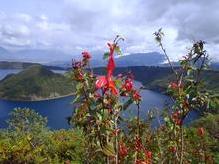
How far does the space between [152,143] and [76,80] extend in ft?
29.7

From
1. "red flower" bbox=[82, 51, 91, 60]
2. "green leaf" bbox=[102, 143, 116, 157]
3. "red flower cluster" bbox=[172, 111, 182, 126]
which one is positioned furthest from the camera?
"red flower cluster" bbox=[172, 111, 182, 126]

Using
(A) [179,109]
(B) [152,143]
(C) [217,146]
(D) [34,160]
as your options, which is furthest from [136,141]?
(C) [217,146]

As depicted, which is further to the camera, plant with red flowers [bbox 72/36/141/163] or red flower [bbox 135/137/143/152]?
red flower [bbox 135/137/143/152]

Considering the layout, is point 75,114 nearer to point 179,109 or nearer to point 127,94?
point 127,94

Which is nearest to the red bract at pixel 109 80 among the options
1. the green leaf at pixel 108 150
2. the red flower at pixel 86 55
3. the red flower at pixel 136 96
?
the green leaf at pixel 108 150

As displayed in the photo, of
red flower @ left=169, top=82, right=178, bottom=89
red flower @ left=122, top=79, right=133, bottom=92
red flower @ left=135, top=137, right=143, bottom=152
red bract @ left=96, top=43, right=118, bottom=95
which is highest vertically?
red bract @ left=96, top=43, right=118, bottom=95

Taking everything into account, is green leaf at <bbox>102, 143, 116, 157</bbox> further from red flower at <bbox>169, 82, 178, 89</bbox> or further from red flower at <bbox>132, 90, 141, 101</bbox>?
red flower at <bbox>169, 82, 178, 89</bbox>

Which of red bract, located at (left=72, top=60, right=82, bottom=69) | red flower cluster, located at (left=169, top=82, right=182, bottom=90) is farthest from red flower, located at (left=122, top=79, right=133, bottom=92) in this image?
red flower cluster, located at (left=169, top=82, right=182, bottom=90)

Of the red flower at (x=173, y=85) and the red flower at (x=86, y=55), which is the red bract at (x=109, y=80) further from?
the red flower at (x=173, y=85)

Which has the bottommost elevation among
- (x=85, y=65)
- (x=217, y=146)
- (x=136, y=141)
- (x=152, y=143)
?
(x=217, y=146)

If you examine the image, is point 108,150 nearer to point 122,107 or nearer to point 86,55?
point 122,107

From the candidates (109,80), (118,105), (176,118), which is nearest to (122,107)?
(118,105)

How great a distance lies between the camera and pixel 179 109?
8633 millimetres

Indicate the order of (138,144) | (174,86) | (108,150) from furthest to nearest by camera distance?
(138,144) → (174,86) → (108,150)
